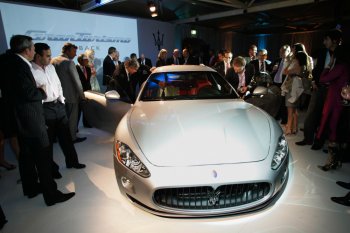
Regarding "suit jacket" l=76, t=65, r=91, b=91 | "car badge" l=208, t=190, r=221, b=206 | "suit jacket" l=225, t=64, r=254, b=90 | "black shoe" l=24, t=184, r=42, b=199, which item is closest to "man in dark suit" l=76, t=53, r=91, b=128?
"suit jacket" l=76, t=65, r=91, b=91

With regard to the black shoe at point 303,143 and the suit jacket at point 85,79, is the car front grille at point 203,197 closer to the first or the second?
the black shoe at point 303,143

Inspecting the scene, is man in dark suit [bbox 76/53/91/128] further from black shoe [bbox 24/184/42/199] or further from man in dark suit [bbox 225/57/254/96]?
man in dark suit [bbox 225/57/254/96]

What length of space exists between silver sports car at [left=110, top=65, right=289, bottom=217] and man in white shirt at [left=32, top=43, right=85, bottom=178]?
2.78 feet

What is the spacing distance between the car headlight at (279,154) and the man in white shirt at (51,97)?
6.97 ft

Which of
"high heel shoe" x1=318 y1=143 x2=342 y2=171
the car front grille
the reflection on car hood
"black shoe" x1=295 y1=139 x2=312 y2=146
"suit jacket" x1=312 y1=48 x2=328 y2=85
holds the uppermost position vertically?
"suit jacket" x1=312 y1=48 x2=328 y2=85

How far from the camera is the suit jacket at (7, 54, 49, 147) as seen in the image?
181 cm

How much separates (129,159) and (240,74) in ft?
10.0

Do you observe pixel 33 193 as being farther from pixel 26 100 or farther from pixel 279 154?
pixel 279 154

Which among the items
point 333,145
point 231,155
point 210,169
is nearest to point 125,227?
point 210,169

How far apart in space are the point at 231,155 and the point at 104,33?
6932 millimetres

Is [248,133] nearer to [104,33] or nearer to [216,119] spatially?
[216,119]

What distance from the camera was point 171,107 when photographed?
7.89 feet

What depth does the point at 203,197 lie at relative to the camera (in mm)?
1579

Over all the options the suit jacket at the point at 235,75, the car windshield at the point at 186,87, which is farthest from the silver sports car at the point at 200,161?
the suit jacket at the point at 235,75
